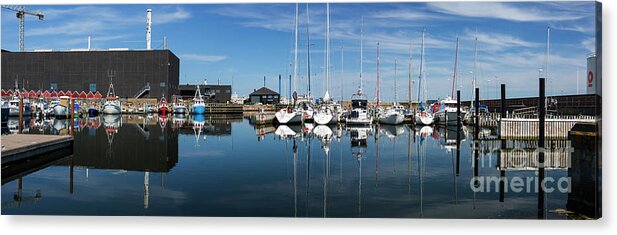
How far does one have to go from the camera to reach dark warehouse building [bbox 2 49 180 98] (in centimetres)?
9325

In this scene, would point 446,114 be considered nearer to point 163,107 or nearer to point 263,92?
point 163,107

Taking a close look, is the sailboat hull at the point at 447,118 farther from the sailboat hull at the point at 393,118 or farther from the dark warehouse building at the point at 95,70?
the dark warehouse building at the point at 95,70

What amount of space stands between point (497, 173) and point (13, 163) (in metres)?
16.8

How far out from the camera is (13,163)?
703 inches

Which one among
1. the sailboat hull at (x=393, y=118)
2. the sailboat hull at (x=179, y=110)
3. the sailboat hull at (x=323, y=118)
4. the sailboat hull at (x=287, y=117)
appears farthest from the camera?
the sailboat hull at (x=179, y=110)

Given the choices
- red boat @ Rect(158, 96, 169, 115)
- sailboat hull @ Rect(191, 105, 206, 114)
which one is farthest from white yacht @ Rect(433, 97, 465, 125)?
red boat @ Rect(158, 96, 169, 115)

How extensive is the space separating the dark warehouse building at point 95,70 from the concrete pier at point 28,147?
237 feet

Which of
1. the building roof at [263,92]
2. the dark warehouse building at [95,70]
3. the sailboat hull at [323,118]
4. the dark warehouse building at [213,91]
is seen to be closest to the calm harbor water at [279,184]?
the sailboat hull at [323,118]

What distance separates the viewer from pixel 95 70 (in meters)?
94.0

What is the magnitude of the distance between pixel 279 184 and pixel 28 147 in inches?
402

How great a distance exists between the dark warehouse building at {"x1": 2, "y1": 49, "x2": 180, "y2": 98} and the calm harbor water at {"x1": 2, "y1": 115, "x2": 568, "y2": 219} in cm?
7116

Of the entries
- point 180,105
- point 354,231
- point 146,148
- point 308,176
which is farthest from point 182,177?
point 180,105

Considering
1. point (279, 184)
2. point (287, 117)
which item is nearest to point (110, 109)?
point (287, 117)

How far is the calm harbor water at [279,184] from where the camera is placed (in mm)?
11953
